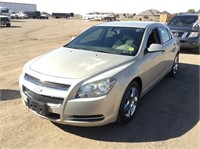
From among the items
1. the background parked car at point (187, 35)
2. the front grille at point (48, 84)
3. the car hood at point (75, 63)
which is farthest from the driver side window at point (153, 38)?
the background parked car at point (187, 35)

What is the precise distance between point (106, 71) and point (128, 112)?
84 cm

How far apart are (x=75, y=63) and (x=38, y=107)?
3.02 feet

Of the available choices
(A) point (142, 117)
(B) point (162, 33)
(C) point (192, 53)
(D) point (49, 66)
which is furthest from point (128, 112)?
(C) point (192, 53)

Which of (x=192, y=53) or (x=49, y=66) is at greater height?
(x=49, y=66)

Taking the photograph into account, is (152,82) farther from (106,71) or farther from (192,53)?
(192,53)

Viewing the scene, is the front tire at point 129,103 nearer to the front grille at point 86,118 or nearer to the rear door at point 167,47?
the front grille at point 86,118

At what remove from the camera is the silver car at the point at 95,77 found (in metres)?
3.32

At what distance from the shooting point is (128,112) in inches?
157

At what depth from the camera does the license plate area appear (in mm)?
3380

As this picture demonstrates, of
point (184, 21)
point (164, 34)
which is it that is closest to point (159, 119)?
point (164, 34)

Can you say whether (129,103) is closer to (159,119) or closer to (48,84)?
(159,119)

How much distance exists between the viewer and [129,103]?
4.00m

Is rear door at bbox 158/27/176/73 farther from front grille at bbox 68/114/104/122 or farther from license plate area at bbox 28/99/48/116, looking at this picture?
license plate area at bbox 28/99/48/116

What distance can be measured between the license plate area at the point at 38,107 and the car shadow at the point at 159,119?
0.55 meters
